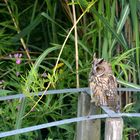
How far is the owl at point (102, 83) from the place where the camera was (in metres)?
1.52

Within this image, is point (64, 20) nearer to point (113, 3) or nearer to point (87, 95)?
point (113, 3)

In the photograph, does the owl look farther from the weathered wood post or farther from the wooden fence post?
the wooden fence post

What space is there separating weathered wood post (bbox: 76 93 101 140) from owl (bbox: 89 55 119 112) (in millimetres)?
39

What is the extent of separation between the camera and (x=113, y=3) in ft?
6.35

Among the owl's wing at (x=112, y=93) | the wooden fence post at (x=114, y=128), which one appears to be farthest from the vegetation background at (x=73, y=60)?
the wooden fence post at (x=114, y=128)

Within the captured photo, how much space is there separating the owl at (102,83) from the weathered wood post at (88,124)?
4 cm

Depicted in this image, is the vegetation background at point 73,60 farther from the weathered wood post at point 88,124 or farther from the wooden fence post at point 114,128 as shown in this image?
the wooden fence post at point 114,128

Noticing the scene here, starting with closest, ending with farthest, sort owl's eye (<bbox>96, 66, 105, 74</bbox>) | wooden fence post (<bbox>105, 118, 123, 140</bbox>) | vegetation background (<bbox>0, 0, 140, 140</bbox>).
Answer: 1. wooden fence post (<bbox>105, 118, 123, 140</bbox>)
2. owl's eye (<bbox>96, 66, 105, 74</bbox>)
3. vegetation background (<bbox>0, 0, 140, 140</bbox>)

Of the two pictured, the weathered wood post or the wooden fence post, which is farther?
the weathered wood post

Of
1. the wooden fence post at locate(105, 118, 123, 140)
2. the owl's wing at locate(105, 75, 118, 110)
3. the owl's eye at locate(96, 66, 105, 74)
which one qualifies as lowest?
the wooden fence post at locate(105, 118, 123, 140)

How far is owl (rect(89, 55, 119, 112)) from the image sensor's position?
152 cm

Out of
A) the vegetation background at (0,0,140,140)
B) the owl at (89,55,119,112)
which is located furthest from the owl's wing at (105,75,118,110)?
the vegetation background at (0,0,140,140)

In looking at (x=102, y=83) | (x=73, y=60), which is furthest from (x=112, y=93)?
(x=73, y=60)

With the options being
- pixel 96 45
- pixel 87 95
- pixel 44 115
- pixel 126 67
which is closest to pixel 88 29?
pixel 96 45
